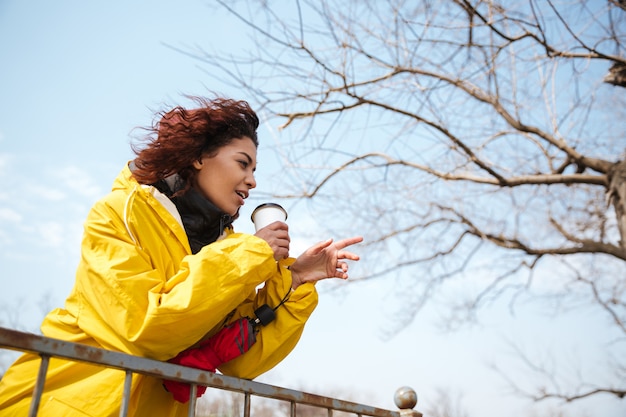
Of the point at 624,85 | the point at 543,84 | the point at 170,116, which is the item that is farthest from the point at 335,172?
the point at 170,116

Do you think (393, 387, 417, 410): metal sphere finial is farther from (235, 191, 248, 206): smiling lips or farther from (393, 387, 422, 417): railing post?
(235, 191, 248, 206): smiling lips

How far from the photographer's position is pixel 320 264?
197 centimetres

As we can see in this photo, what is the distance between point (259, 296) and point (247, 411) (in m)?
0.45

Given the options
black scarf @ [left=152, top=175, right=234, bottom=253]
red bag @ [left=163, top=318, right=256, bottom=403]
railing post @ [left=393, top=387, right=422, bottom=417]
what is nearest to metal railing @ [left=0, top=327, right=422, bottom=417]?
red bag @ [left=163, top=318, right=256, bottom=403]

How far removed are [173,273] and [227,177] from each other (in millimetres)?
450

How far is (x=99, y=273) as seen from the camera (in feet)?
4.73

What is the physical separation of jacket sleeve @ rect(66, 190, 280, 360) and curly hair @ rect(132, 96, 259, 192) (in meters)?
0.34

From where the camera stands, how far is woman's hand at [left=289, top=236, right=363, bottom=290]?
6.41ft

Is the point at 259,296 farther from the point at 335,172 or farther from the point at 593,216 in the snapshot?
the point at 593,216

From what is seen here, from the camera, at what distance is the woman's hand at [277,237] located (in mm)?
1730

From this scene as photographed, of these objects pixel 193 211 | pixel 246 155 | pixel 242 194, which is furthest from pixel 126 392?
pixel 246 155

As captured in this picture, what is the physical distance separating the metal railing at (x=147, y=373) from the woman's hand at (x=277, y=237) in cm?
43

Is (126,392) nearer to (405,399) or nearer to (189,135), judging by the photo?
(189,135)

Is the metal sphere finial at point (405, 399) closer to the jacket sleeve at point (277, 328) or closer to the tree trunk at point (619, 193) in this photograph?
the jacket sleeve at point (277, 328)
